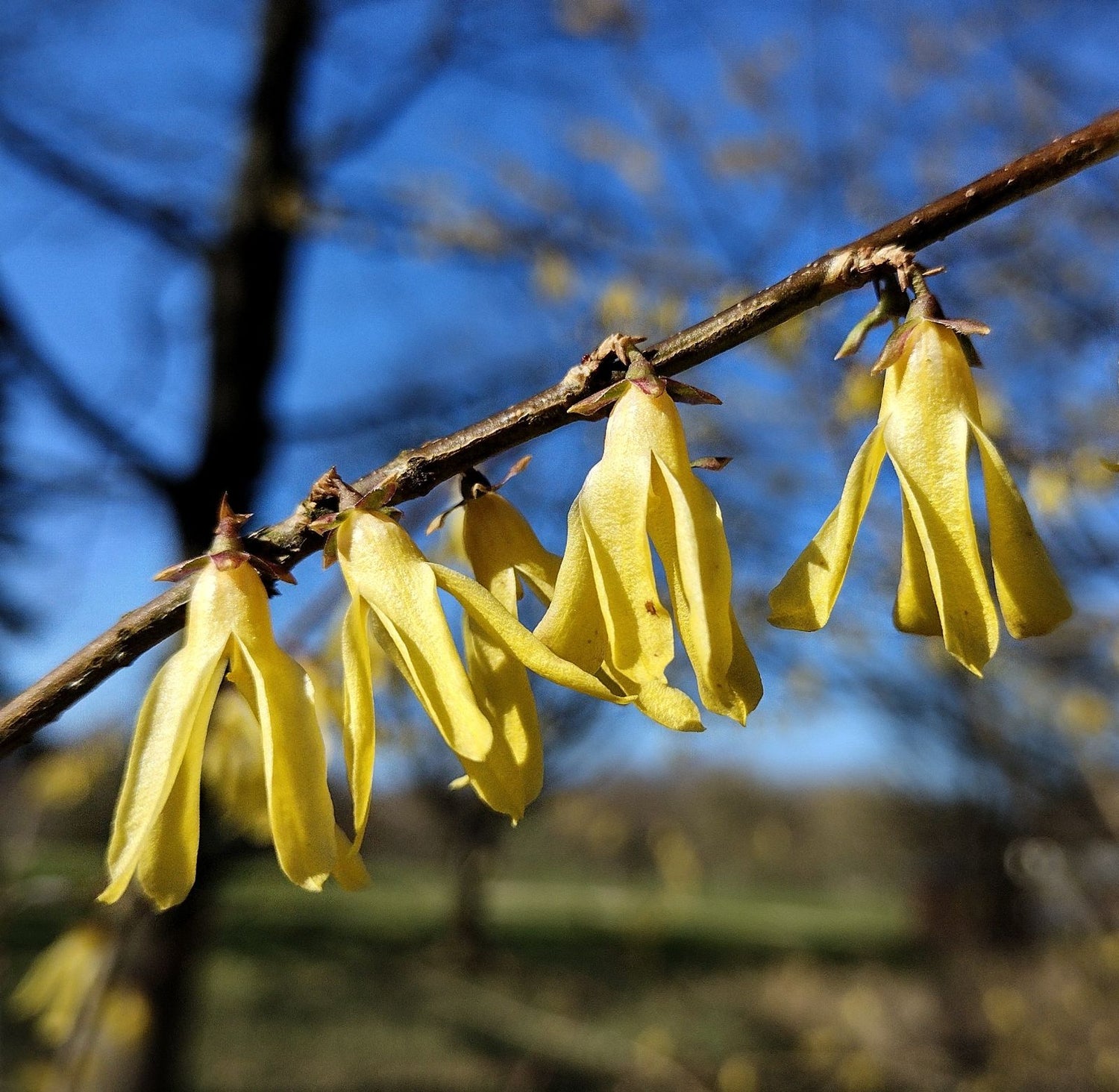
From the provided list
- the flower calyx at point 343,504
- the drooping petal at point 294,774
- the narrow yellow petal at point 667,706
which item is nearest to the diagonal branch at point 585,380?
the flower calyx at point 343,504

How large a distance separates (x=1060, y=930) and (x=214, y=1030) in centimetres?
924

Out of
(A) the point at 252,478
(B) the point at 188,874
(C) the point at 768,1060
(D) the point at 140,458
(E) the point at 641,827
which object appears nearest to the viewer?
(B) the point at 188,874

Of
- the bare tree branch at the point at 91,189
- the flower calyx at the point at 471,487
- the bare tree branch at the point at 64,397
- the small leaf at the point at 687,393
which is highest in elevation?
the bare tree branch at the point at 91,189

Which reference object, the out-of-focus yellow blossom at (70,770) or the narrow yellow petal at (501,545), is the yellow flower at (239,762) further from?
the out-of-focus yellow blossom at (70,770)

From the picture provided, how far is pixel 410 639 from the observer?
2.36 ft

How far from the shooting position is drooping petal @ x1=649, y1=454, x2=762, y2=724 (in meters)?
0.67

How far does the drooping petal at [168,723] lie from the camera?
0.67 m

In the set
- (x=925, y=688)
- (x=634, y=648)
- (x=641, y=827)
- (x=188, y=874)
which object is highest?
(x=641, y=827)

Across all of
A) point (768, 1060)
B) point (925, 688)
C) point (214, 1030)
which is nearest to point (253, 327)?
point (925, 688)

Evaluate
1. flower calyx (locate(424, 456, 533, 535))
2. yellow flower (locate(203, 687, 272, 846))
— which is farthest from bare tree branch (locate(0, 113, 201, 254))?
flower calyx (locate(424, 456, 533, 535))

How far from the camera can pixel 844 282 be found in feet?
2.37

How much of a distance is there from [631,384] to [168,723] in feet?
1.45

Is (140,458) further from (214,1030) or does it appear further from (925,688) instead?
(214,1030)

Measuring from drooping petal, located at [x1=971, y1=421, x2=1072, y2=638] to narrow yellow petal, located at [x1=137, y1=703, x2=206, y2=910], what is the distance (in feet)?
2.02
